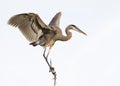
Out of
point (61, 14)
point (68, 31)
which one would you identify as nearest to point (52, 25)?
point (68, 31)

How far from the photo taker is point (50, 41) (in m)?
26.7

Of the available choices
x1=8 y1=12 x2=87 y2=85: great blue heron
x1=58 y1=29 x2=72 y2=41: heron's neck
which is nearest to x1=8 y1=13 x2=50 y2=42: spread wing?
x1=8 y1=12 x2=87 y2=85: great blue heron

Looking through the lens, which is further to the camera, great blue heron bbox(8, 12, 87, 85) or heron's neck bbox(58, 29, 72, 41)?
heron's neck bbox(58, 29, 72, 41)

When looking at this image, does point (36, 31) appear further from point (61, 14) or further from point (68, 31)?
point (61, 14)

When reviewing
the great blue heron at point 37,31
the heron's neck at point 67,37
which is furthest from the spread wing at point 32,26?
the heron's neck at point 67,37

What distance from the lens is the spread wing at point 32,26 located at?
2662 centimetres

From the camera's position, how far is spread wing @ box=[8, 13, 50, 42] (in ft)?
87.4

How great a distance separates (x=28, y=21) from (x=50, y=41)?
1.00 metres

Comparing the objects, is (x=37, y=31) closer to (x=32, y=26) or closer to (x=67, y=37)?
(x=32, y=26)

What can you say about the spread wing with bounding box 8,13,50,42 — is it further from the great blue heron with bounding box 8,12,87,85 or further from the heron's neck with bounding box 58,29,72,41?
the heron's neck with bounding box 58,29,72,41

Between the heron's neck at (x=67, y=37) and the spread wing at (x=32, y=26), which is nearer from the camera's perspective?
the spread wing at (x=32, y=26)

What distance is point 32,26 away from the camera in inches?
1060

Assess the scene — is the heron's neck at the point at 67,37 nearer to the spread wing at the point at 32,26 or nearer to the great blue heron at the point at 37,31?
the great blue heron at the point at 37,31

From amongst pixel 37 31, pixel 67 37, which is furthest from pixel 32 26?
pixel 67 37
